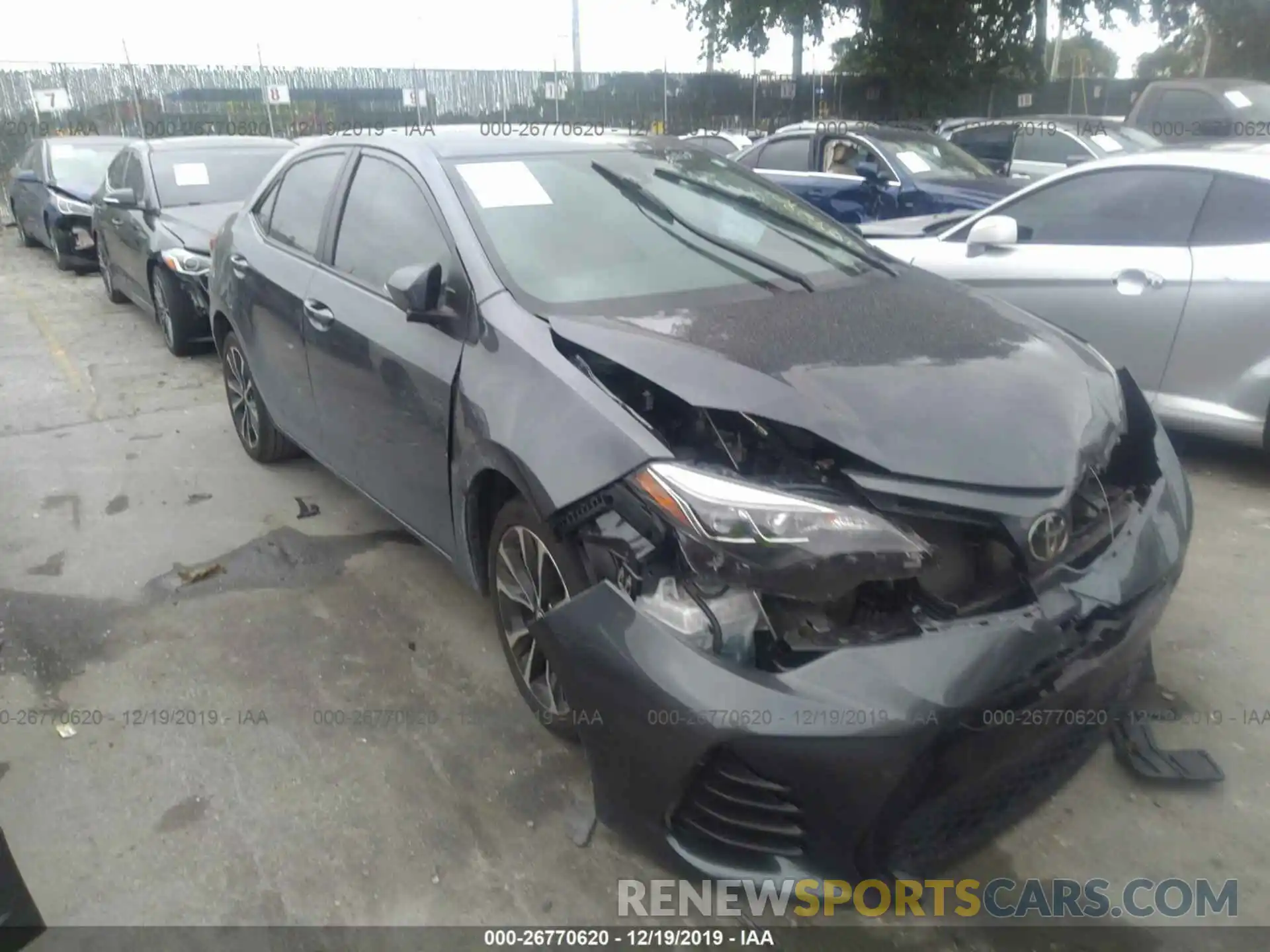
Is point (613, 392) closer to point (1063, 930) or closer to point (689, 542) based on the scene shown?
point (689, 542)

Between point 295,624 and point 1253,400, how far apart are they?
4.16 m

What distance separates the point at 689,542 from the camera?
215cm

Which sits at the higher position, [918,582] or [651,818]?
[918,582]

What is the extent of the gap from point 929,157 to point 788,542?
840 cm

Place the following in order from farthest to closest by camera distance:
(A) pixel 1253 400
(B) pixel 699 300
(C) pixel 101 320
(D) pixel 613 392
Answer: (C) pixel 101 320, (A) pixel 1253 400, (B) pixel 699 300, (D) pixel 613 392

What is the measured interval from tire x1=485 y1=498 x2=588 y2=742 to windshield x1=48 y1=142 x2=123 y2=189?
423 inches

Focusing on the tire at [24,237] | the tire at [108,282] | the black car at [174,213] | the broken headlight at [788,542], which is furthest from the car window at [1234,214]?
the tire at [24,237]

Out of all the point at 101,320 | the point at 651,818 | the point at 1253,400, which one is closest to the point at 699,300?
the point at 651,818

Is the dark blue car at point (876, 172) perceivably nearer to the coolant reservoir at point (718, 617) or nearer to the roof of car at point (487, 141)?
the roof of car at point (487, 141)

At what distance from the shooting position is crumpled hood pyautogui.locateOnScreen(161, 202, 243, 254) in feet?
23.7

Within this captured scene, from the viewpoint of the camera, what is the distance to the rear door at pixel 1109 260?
15.2 feet

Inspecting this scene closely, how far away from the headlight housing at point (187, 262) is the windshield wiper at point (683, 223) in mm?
4470
